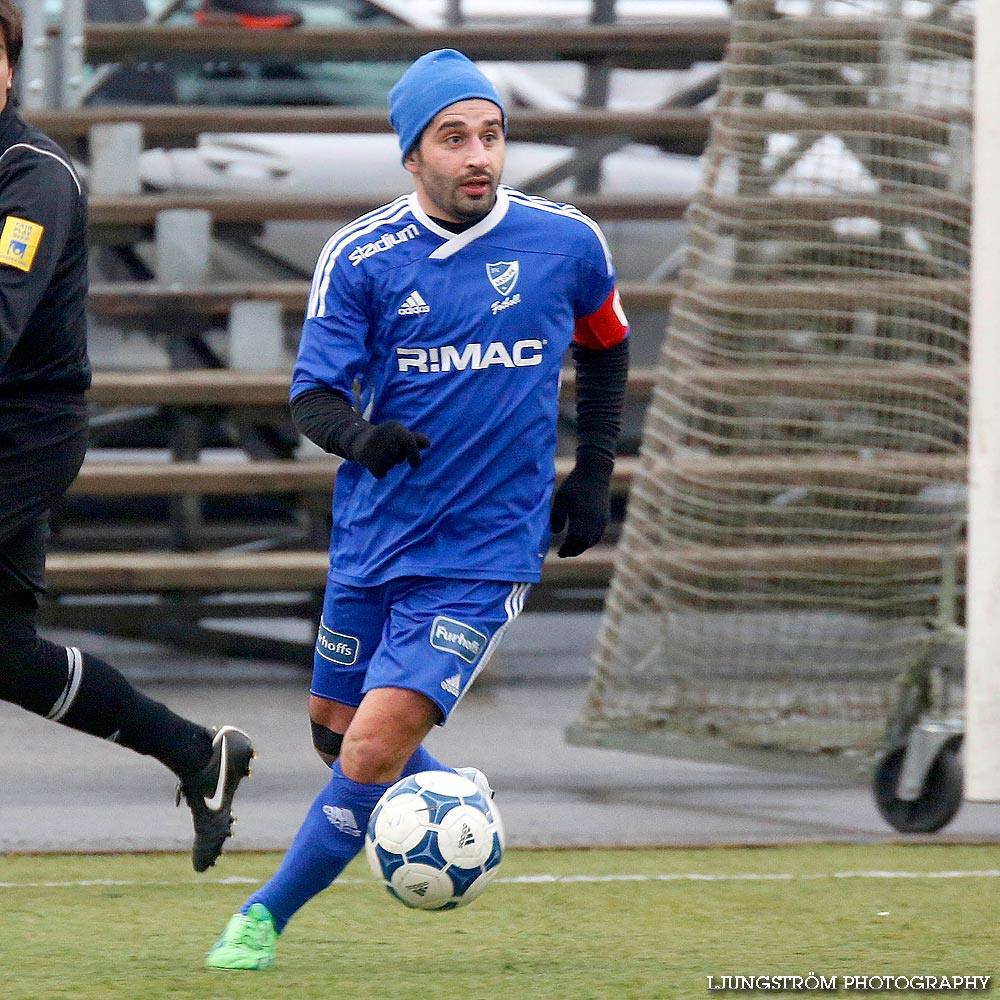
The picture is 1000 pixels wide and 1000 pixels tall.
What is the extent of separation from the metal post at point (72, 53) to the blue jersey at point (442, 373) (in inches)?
268

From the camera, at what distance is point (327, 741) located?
15.0ft

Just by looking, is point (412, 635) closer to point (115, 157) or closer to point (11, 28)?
point (11, 28)

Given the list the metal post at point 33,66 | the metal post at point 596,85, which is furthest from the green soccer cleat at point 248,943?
the metal post at point 596,85

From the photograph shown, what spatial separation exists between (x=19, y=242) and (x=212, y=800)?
1.41 meters

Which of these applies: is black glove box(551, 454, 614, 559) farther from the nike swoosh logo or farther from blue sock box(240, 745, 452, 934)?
the nike swoosh logo

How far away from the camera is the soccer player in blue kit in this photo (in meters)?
4.24

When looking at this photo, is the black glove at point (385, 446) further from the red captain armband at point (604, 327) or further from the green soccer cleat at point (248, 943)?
the green soccer cleat at point (248, 943)

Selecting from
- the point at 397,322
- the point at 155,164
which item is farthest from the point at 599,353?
the point at 155,164

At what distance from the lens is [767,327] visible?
7.27m

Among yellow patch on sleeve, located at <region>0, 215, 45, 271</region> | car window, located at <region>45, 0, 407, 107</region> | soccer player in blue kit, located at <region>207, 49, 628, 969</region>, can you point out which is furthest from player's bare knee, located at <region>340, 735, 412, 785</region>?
car window, located at <region>45, 0, 407, 107</region>

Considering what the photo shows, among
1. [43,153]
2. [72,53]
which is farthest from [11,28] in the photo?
[72,53]

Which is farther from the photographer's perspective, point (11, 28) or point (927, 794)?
point (927, 794)

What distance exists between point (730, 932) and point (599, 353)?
4.47 ft

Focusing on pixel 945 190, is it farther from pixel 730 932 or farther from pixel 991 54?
pixel 730 932
